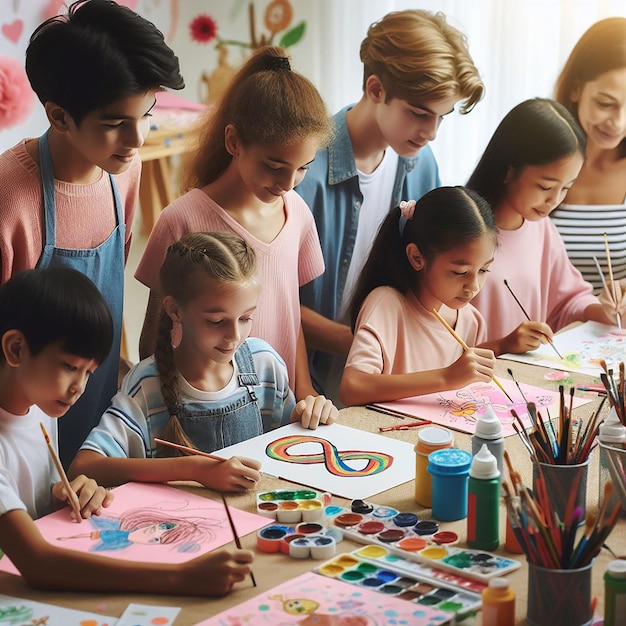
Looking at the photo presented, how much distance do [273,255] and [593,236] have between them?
1.12 m

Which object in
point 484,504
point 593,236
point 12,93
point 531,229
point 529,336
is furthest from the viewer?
point 12,93

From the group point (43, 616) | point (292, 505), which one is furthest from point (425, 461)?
point (43, 616)

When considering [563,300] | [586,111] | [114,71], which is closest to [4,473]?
[114,71]

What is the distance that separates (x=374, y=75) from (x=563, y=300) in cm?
78

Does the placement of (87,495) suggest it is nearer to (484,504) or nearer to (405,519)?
(405,519)

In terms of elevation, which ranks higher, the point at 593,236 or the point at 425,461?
the point at 593,236

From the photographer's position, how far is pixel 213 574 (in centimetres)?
119

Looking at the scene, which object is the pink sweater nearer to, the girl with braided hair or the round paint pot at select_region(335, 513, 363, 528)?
the girl with braided hair

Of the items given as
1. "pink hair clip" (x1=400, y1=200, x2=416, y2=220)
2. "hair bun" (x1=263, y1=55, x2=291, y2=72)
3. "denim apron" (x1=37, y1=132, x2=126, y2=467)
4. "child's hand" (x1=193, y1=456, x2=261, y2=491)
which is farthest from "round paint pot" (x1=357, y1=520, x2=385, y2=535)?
Result: "hair bun" (x1=263, y1=55, x2=291, y2=72)

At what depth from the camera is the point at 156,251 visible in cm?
211

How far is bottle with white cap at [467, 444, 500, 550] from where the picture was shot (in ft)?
4.27

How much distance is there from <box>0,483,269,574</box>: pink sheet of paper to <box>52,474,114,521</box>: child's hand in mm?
12

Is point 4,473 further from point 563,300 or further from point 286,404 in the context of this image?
point 563,300

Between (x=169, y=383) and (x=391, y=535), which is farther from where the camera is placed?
(x=169, y=383)
